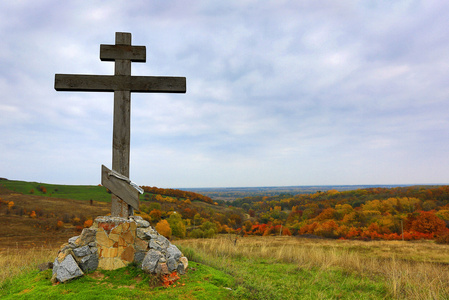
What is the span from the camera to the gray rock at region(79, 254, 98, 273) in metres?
4.52

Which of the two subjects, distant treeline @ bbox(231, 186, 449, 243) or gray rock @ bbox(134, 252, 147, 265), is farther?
distant treeline @ bbox(231, 186, 449, 243)

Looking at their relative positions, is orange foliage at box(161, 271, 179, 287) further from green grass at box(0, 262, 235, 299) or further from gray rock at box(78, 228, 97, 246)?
gray rock at box(78, 228, 97, 246)

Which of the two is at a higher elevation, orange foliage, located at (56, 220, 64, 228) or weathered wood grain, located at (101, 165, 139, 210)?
weathered wood grain, located at (101, 165, 139, 210)

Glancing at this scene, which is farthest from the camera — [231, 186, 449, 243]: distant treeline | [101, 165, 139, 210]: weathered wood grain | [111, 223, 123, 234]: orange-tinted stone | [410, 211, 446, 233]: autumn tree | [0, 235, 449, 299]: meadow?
[231, 186, 449, 243]: distant treeline

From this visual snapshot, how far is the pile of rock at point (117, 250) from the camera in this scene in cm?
454

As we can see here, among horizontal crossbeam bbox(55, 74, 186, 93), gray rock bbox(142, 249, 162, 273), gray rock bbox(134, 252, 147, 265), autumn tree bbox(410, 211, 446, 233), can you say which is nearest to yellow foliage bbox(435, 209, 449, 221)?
autumn tree bbox(410, 211, 446, 233)

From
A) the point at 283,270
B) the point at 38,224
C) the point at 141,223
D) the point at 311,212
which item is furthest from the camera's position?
the point at 311,212

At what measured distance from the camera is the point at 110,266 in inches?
185

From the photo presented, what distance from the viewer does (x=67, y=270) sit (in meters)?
4.27

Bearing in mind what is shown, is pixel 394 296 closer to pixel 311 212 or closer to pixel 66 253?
pixel 66 253

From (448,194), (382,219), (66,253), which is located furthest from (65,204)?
(448,194)

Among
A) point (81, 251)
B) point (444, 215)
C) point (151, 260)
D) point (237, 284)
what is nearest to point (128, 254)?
point (151, 260)

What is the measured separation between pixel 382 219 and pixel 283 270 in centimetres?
3208

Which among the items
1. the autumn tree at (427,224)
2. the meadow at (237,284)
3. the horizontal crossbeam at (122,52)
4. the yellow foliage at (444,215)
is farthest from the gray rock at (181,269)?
the yellow foliage at (444,215)
